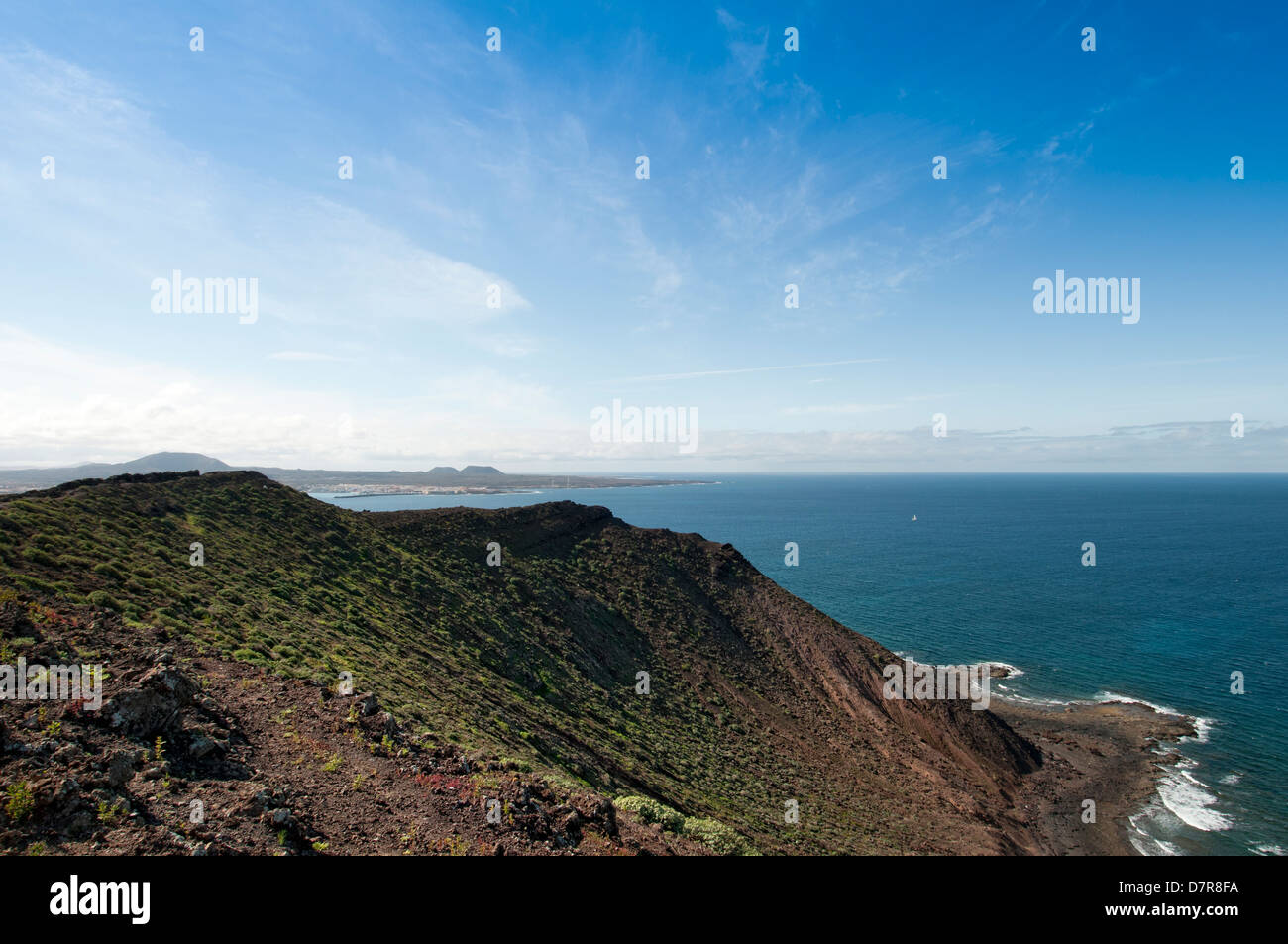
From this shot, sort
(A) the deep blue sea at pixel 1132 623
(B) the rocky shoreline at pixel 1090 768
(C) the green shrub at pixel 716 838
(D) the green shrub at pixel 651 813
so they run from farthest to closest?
(A) the deep blue sea at pixel 1132 623 → (B) the rocky shoreline at pixel 1090 768 → (C) the green shrub at pixel 716 838 → (D) the green shrub at pixel 651 813

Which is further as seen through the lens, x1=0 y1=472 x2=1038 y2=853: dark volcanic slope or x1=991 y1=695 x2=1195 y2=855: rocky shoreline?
x1=991 y1=695 x2=1195 y2=855: rocky shoreline

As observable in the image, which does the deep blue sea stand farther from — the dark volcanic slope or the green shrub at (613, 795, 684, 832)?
the green shrub at (613, 795, 684, 832)

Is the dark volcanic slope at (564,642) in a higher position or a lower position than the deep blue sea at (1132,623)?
higher

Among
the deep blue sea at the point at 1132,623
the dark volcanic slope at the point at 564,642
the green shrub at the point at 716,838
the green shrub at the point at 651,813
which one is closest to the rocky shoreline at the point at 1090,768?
the deep blue sea at the point at 1132,623

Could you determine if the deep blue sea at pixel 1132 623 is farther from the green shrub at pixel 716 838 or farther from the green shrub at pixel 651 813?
the green shrub at pixel 651 813

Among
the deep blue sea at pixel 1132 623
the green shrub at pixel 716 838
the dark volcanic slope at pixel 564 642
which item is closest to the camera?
the green shrub at pixel 716 838

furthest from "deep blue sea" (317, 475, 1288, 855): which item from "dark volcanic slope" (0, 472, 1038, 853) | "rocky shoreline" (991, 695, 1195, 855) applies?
"dark volcanic slope" (0, 472, 1038, 853)

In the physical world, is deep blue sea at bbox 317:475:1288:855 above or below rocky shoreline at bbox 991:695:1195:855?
above

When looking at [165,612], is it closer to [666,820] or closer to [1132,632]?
[666,820]

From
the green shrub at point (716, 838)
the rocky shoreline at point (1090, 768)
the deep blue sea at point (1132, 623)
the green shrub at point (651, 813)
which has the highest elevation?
the green shrub at point (651, 813)

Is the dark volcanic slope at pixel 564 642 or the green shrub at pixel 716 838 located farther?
the dark volcanic slope at pixel 564 642
